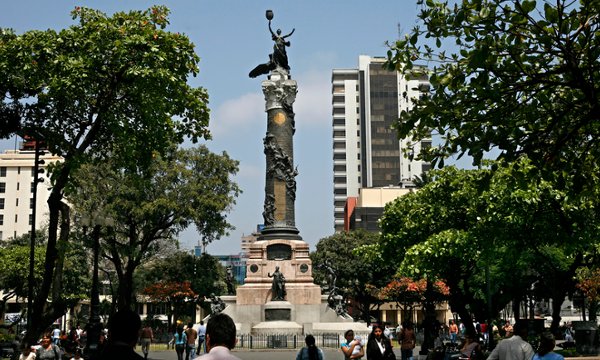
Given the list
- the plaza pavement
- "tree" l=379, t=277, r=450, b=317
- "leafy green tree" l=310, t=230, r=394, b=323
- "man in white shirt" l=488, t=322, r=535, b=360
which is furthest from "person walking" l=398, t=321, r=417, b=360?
"leafy green tree" l=310, t=230, r=394, b=323

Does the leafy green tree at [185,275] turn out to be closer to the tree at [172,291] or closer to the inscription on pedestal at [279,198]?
the tree at [172,291]

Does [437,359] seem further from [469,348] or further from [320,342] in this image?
[320,342]

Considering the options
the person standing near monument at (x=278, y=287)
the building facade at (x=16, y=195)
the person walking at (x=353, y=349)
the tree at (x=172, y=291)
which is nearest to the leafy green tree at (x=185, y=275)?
the tree at (x=172, y=291)

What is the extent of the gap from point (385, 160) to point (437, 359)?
103804mm

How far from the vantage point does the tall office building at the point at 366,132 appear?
11900 cm

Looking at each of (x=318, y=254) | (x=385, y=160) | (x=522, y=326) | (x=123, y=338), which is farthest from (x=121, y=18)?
(x=385, y=160)

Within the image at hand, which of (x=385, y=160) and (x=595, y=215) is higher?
(x=385, y=160)

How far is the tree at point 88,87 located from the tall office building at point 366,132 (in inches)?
3757

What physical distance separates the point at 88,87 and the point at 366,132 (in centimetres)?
10395

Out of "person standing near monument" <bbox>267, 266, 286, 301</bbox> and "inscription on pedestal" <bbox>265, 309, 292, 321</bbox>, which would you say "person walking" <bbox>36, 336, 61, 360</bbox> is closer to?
"inscription on pedestal" <bbox>265, 309, 292, 321</bbox>

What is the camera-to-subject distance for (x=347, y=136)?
4936 inches

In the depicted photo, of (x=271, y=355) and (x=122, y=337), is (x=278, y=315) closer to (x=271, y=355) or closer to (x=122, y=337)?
(x=271, y=355)

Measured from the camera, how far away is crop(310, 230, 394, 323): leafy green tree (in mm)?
67375

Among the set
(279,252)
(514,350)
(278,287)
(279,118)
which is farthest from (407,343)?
(279,118)
